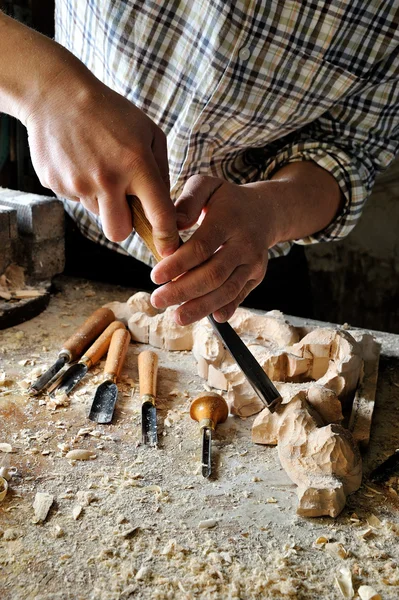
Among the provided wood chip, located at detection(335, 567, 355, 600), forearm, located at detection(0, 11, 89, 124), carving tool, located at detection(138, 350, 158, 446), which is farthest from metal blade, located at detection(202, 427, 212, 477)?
forearm, located at detection(0, 11, 89, 124)

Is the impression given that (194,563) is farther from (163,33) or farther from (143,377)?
(163,33)

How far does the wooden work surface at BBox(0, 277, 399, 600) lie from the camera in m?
1.03

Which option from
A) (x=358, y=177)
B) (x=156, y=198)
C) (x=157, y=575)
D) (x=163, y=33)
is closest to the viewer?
(x=157, y=575)

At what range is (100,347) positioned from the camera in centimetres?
168

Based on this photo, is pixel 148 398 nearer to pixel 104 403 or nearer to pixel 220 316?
pixel 104 403

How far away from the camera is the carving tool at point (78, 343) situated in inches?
60.6

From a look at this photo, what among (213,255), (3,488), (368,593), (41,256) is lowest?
(41,256)

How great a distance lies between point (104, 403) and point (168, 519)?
396mm

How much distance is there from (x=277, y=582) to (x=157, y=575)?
19 centimetres

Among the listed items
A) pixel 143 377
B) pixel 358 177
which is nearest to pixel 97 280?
pixel 143 377

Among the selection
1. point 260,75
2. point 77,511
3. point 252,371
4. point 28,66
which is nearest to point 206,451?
point 252,371

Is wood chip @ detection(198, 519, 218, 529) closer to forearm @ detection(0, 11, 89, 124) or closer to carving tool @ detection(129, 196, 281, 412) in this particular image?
carving tool @ detection(129, 196, 281, 412)

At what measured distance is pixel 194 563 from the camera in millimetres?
1058

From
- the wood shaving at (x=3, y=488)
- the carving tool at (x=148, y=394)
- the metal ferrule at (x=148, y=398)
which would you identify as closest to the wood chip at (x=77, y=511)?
the wood shaving at (x=3, y=488)
